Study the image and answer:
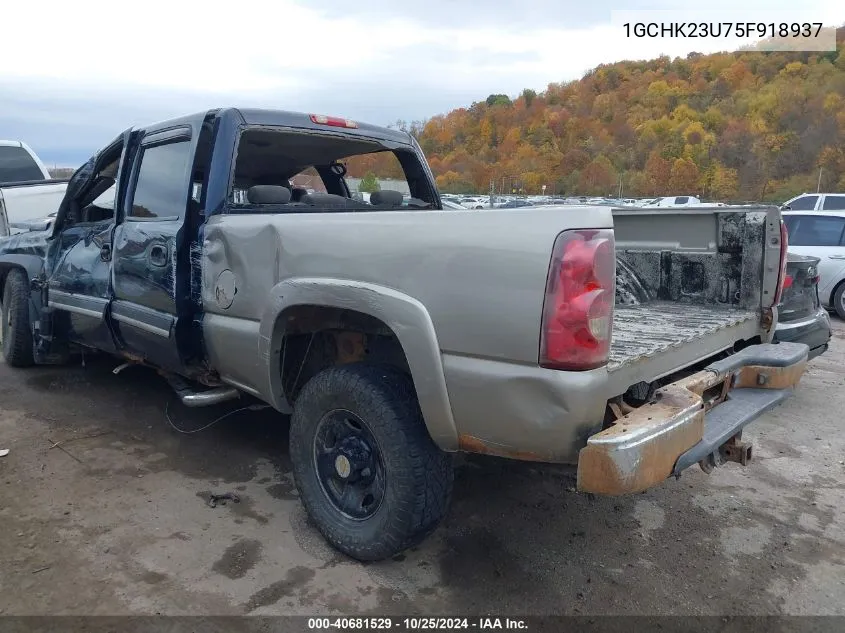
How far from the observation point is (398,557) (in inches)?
111

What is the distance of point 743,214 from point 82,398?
4.74 metres

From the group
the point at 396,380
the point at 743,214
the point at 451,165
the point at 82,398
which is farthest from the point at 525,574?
the point at 451,165

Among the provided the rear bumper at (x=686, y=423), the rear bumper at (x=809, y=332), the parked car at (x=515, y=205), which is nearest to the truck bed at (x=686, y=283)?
the rear bumper at (x=686, y=423)

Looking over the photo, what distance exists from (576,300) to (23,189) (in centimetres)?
852

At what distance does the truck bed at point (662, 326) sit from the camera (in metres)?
2.46

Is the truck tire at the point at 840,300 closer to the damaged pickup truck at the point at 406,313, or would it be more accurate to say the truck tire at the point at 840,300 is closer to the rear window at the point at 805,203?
the rear window at the point at 805,203

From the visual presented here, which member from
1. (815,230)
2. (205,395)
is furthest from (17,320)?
(815,230)

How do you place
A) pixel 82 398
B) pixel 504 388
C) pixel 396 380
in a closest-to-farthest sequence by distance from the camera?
pixel 504 388 → pixel 396 380 → pixel 82 398

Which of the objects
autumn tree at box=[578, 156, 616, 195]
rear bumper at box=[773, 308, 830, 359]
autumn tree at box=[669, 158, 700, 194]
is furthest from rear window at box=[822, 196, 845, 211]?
autumn tree at box=[669, 158, 700, 194]

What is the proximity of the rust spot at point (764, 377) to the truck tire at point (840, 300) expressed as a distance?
800cm

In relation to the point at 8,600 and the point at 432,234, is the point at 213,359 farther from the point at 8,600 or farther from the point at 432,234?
the point at 432,234

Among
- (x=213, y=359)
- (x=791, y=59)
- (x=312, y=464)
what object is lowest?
(x=312, y=464)

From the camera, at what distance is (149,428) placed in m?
4.37

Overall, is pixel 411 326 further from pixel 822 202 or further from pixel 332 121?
pixel 822 202
